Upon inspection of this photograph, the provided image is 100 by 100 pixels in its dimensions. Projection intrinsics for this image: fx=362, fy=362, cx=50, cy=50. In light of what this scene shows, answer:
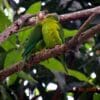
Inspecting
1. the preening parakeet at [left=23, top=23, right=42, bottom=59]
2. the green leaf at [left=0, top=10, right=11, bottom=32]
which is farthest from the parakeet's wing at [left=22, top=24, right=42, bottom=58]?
the green leaf at [left=0, top=10, right=11, bottom=32]

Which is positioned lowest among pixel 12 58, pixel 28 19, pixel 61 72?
pixel 61 72

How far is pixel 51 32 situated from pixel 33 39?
0.28 ft

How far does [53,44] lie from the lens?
2.32 ft

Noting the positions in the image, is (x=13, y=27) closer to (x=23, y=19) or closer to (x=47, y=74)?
(x=23, y=19)

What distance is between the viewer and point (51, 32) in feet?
2.29

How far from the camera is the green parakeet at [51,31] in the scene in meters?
0.65

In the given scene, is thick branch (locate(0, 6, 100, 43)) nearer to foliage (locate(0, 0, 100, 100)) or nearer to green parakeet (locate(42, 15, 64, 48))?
green parakeet (locate(42, 15, 64, 48))

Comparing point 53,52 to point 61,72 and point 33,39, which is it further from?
point 61,72

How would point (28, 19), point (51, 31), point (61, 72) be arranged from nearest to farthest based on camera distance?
point (28, 19) < point (51, 31) < point (61, 72)

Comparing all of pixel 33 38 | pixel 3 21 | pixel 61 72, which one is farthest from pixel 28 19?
pixel 61 72

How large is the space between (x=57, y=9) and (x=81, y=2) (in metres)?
0.09

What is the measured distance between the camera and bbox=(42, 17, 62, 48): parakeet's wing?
65 centimetres

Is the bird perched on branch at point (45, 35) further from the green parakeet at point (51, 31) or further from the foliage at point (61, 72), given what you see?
the foliage at point (61, 72)

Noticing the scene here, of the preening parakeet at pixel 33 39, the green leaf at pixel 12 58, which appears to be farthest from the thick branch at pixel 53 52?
the green leaf at pixel 12 58
